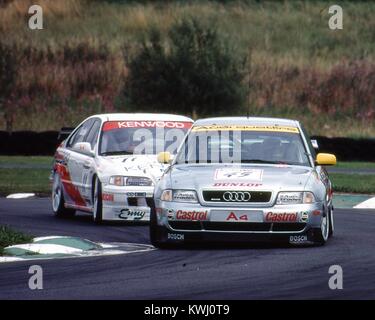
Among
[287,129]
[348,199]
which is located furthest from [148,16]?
[287,129]

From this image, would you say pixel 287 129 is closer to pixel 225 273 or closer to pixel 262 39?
pixel 225 273

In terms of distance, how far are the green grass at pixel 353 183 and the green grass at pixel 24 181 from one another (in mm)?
5140

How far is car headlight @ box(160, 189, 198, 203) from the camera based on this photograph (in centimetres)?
1408

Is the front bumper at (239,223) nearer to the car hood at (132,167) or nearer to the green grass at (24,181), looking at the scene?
the car hood at (132,167)

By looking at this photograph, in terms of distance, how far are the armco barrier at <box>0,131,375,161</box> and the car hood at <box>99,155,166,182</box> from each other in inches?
650

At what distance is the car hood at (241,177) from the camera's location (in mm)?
14078

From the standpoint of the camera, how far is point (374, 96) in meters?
51.8

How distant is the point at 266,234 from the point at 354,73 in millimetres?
40080

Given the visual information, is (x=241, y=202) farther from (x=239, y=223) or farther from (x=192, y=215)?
(x=192, y=215)

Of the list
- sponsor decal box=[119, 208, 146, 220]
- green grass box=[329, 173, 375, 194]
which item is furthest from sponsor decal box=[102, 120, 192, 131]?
green grass box=[329, 173, 375, 194]

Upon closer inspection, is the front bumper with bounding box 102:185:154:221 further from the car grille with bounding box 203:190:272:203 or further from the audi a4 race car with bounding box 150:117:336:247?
the car grille with bounding box 203:190:272:203

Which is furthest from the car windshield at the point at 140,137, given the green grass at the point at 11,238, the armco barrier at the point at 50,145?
the armco barrier at the point at 50,145

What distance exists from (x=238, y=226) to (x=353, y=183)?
12.7 meters

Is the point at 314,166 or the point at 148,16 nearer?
the point at 314,166
